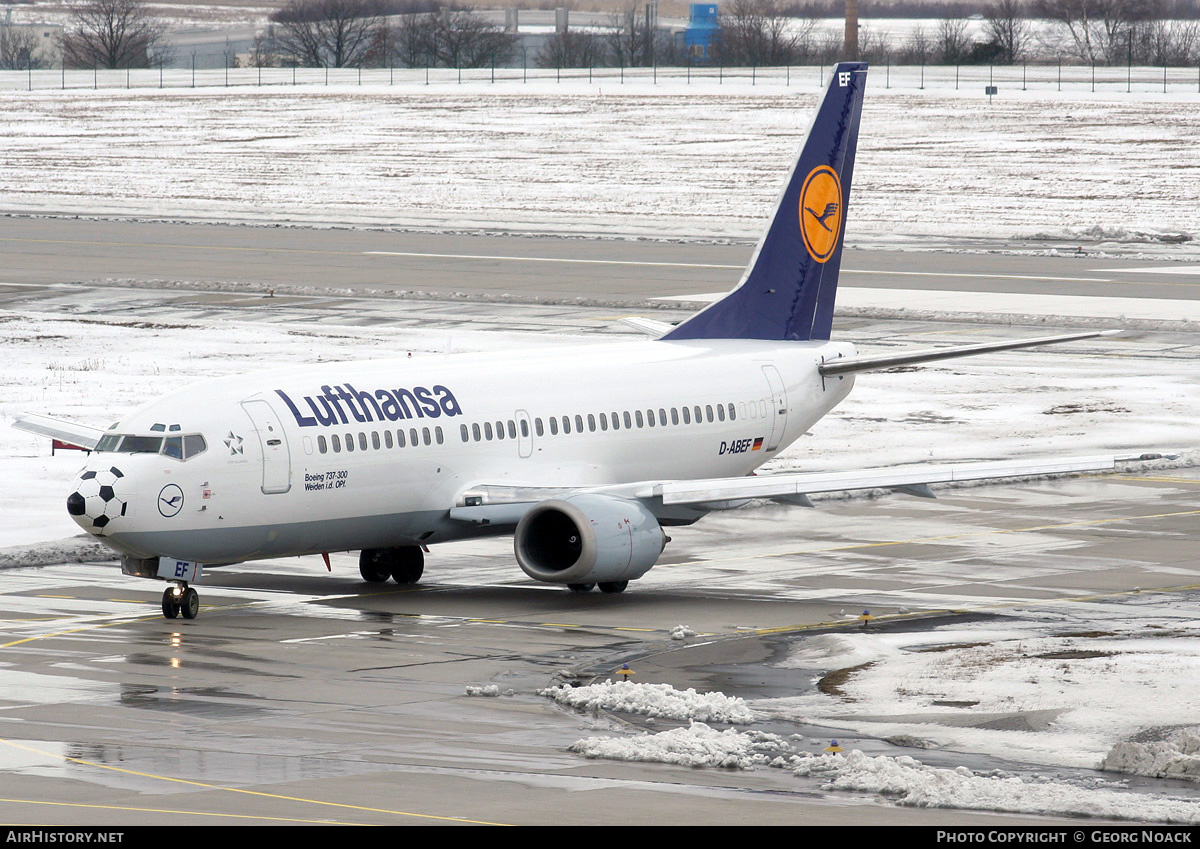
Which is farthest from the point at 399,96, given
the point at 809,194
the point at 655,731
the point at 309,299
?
the point at 655,731

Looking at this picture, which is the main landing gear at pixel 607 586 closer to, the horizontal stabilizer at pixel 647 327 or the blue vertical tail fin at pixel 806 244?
the blue vertical tail fin at pixel 806 244

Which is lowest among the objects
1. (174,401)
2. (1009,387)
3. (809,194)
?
(1009,387)

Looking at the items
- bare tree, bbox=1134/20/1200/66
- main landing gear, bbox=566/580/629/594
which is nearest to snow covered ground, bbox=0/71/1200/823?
main landing gear, bbox=566/580/629/594

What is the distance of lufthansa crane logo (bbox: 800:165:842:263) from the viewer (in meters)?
40.8

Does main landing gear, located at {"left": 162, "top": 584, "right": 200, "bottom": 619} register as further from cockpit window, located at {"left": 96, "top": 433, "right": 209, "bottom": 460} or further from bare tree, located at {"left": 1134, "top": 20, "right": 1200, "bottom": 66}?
bare tree, located at {"left": 1134, "top": 20, "right": 1200, "bottom": 66}

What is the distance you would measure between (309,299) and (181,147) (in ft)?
214

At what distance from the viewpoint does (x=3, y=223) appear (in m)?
101

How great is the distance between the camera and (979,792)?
19.6 m

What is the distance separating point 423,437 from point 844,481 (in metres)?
6.64

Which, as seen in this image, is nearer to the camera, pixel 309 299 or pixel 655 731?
pixel 655 731

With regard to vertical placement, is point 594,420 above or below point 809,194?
below

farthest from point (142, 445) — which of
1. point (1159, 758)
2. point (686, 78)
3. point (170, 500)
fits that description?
point (686, 78)

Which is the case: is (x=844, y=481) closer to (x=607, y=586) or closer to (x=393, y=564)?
(x=607, y=586)

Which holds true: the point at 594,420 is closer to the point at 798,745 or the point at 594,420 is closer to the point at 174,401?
the point at 174,401
